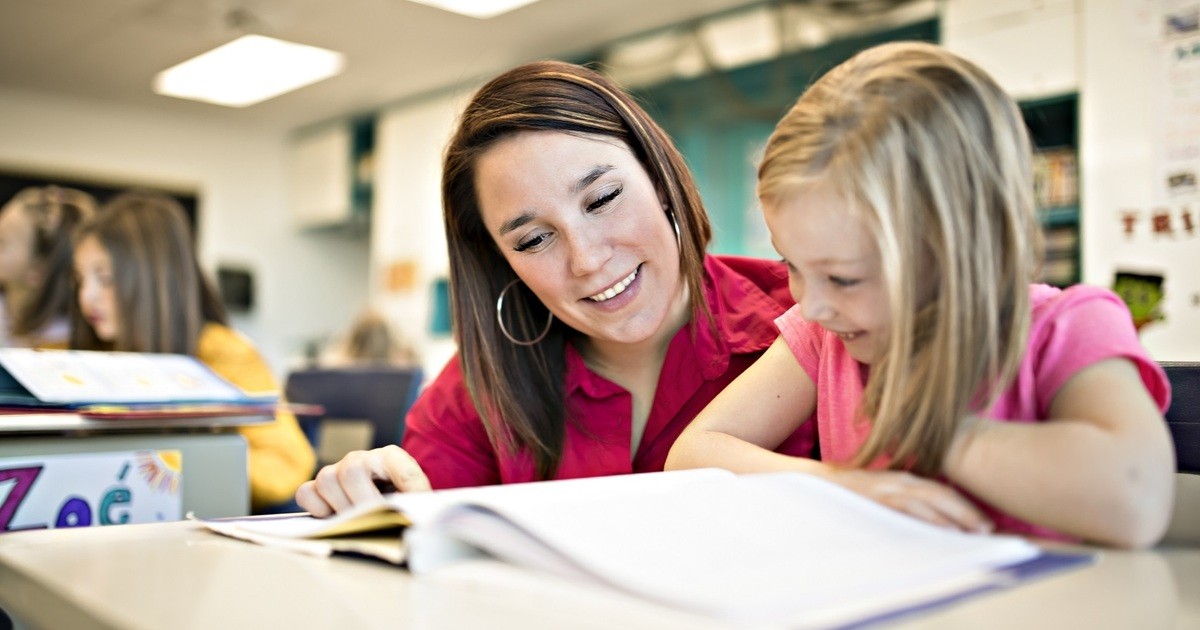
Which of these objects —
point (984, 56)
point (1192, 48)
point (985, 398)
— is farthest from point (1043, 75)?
point (985, 398)

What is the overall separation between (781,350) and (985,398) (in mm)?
292

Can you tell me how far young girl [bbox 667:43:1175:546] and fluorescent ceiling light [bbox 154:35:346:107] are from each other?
A: 4597 millimetres

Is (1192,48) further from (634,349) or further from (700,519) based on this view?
(700,519)

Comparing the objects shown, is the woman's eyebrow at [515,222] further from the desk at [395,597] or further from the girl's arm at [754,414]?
the desk at [395,597]

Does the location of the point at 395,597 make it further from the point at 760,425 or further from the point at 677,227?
the point at 677,227

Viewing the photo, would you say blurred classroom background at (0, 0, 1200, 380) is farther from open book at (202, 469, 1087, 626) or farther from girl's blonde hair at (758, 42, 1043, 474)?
open book at (202, 469, 1087, 626)

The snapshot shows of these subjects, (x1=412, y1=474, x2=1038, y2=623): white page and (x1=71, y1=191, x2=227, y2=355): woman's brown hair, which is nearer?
(x1=412, y1=474, x2=1038, y2=623): white page

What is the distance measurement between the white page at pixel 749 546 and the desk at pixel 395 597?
2cm

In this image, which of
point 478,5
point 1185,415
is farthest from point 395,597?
point 478,5

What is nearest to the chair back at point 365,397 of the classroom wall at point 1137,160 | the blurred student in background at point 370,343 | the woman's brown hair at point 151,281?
the woman's brown hair at point 151,281

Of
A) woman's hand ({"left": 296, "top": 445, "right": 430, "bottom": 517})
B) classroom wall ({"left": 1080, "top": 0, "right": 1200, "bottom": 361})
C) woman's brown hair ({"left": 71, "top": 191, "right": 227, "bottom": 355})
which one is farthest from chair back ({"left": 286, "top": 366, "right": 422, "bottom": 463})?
classroom wall ({"left": 1080, "top": 0, "right": 1200, "bottom": 361})

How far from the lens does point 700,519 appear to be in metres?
0.57

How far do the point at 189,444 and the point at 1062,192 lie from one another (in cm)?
308

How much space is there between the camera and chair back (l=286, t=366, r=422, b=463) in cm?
205
